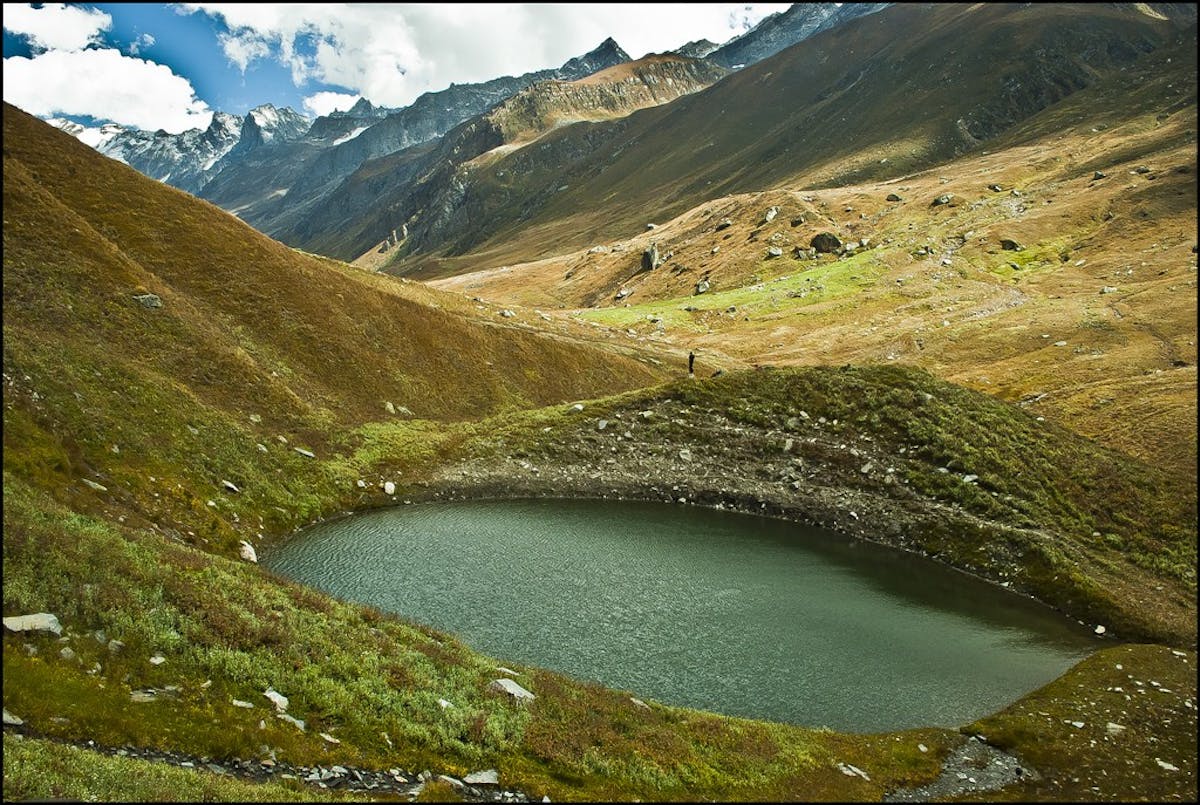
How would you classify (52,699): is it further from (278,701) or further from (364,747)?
(364,747)

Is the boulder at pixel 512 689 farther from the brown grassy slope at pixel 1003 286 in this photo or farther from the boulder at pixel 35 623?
the brown grassy slope at pixel 1003 286

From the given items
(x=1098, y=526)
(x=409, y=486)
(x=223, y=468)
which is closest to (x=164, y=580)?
(x=223, y=468)

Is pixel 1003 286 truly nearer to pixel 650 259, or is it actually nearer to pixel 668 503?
pixel 650 259

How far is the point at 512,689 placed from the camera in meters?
27.8

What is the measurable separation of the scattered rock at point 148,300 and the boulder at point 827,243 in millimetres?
144459

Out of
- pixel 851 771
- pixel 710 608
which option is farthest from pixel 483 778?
pixel 710 608

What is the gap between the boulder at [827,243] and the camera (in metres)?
169

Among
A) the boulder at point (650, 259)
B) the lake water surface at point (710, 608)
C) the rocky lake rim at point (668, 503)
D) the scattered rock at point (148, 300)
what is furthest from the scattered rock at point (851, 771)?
the boulder at point (650, 259)

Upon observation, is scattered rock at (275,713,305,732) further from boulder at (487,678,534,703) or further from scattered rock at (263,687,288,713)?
boulder at (487,678,534,703)

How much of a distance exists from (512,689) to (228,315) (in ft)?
189

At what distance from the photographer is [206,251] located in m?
75.6

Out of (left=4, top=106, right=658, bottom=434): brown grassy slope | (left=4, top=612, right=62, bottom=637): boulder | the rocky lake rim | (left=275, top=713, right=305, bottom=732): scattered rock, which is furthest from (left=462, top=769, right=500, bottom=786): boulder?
(left=4, top=106, right=658, bottom=434): brown grassy slope

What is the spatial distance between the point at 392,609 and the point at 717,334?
102 metres

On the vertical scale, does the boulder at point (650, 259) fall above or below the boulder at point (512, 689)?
above
